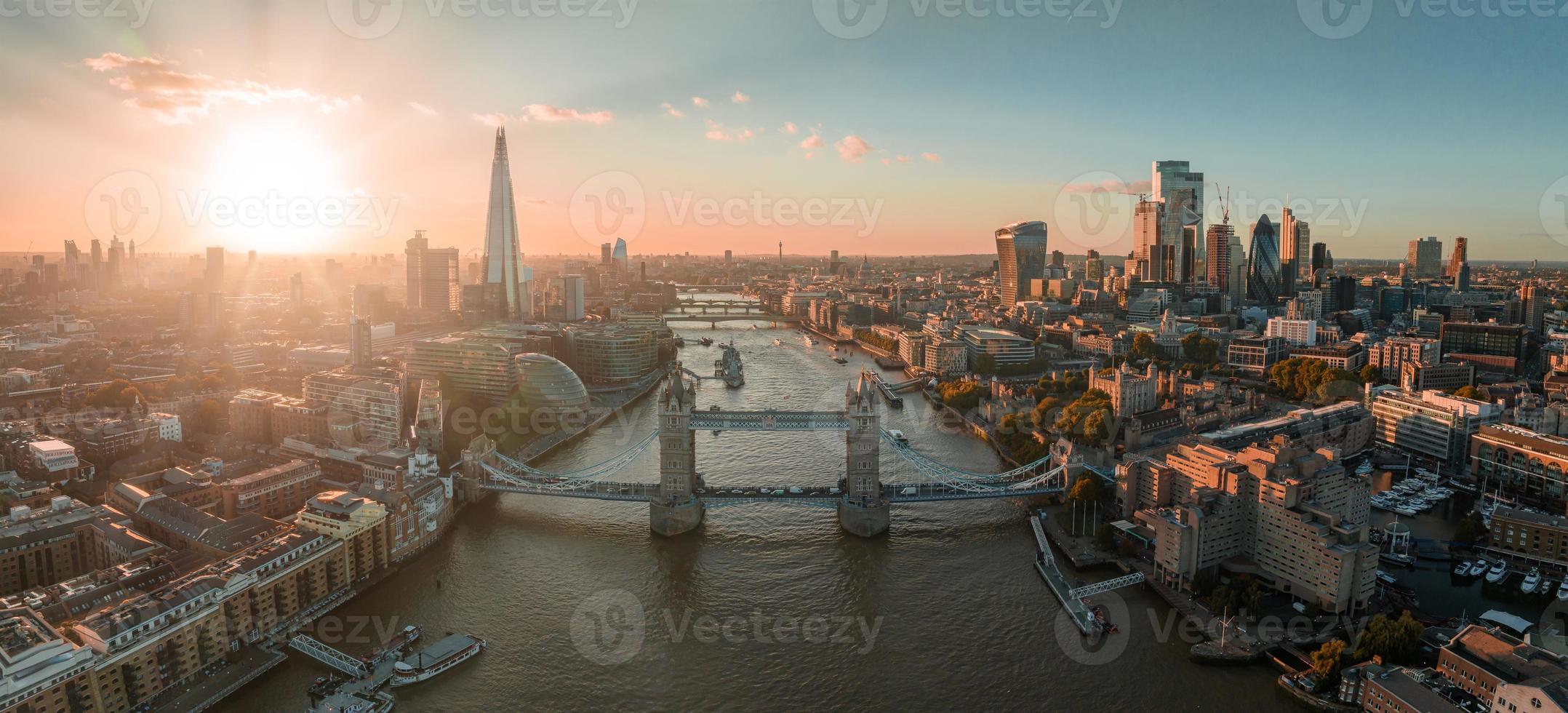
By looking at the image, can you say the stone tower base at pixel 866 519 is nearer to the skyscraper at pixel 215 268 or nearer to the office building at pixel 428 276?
the office building at pixel 428 276

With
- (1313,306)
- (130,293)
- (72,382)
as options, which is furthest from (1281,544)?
(130,293)

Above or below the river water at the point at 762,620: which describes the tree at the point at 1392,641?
above

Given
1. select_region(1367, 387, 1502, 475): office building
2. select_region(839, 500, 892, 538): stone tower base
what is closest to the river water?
select_region(839, 500, 892, 538): stone tower base

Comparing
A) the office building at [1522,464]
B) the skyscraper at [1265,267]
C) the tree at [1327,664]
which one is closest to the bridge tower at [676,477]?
the tree at [1327,664]

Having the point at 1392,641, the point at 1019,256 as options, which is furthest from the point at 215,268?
the point at 1392,641

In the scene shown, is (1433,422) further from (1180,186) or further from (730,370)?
(1180,186)

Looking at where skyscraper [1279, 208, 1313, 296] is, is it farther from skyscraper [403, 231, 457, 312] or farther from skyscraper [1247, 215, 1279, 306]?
skyscraper [403, 231, 457, 312]
